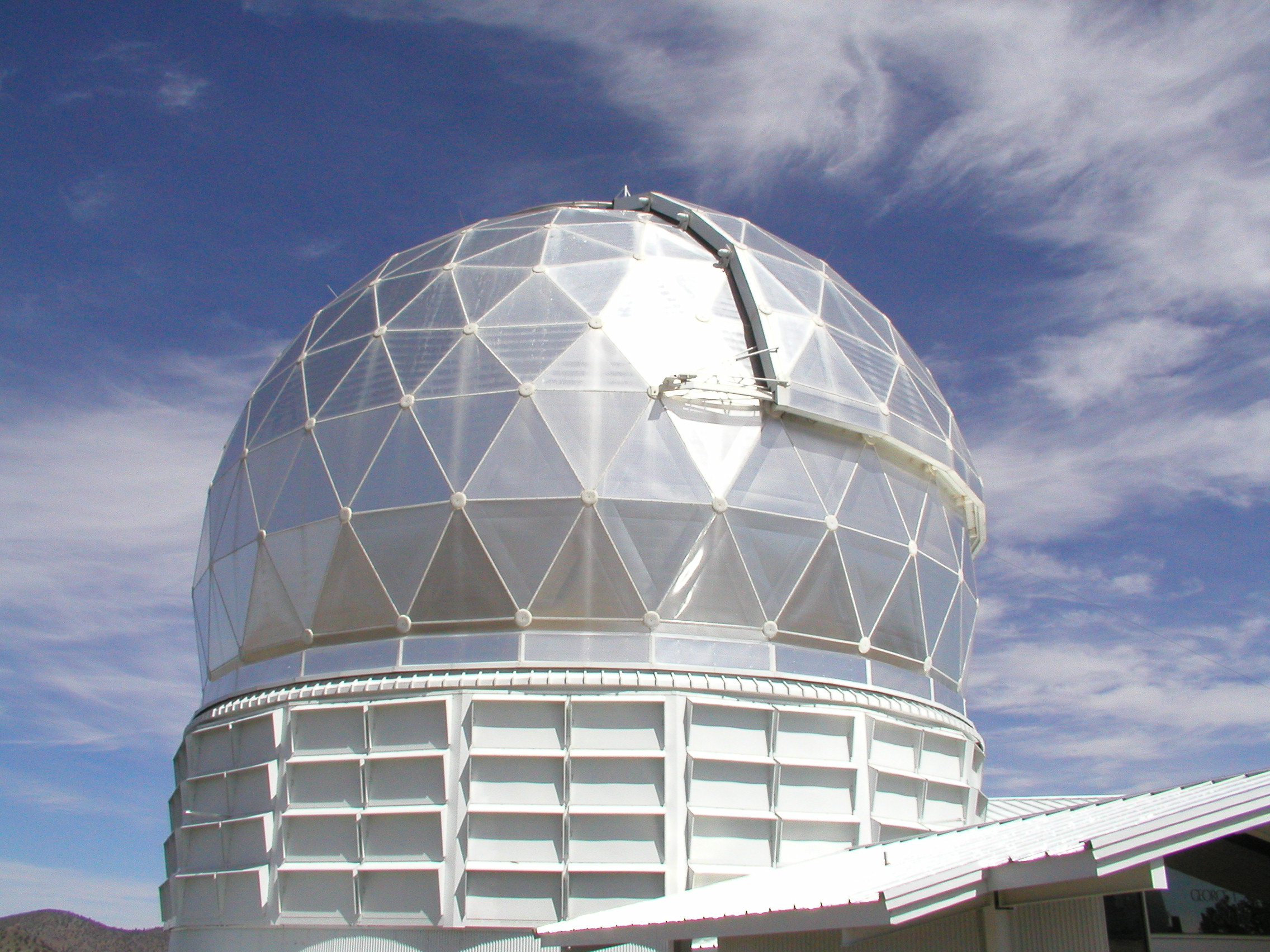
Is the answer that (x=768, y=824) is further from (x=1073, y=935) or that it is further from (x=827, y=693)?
(x=1073, y=935)

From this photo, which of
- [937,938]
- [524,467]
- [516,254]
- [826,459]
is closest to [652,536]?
[524,467]

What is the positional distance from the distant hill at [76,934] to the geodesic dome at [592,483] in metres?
50.6

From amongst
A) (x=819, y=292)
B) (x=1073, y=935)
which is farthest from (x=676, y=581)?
(x=1073, y=935)

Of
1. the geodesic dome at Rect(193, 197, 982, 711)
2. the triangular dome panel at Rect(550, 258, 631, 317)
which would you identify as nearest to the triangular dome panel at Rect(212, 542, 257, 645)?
the geodesic dome at Rect(193, 197, 982, 711)

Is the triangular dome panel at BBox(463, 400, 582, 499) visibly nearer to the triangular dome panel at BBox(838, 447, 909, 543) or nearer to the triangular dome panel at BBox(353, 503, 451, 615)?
the triangular dome panel at BBox(353, 503, 451, 615)

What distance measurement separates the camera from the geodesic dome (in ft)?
48.5

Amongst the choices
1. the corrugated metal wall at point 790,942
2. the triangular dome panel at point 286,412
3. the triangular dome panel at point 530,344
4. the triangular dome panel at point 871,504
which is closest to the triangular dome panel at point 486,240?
the triangular dome panel at point 530,344

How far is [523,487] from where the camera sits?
49.2 ft

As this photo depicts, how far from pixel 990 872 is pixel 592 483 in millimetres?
8586

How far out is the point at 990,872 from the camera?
285 inches

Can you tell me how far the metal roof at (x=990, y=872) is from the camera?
666 cm

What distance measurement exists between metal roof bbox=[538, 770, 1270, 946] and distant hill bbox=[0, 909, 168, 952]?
187 ft

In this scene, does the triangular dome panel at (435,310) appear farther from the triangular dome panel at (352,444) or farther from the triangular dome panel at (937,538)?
the triangular dome panel at (937,538)

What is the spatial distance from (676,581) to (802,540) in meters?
1.98
